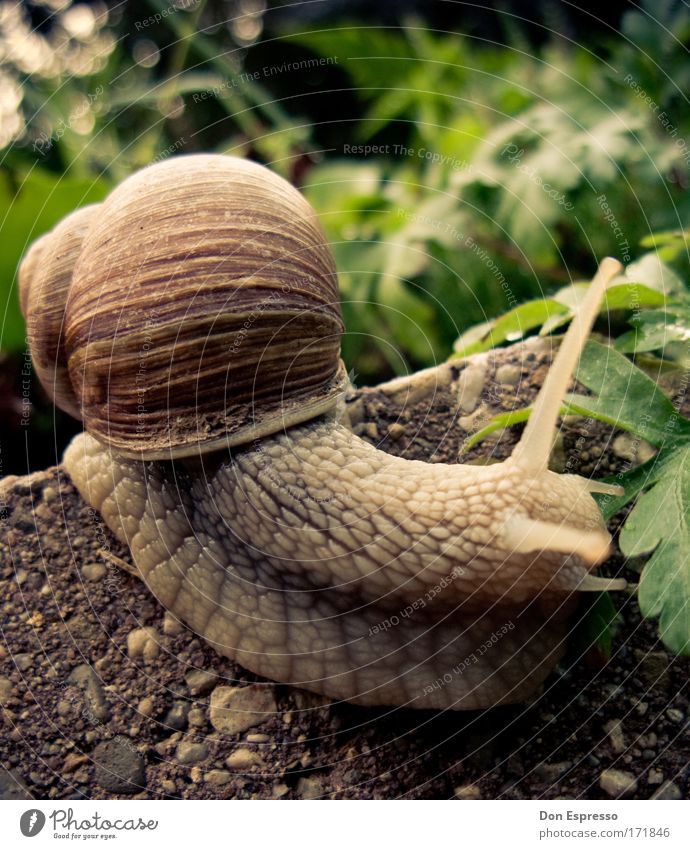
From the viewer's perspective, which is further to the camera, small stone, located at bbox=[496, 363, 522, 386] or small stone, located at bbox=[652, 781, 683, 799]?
small stone, located at bbox=[496, 363, 522, 386]

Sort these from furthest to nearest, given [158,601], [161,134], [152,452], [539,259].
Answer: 1. [161,134]
2. [539,259]
3. [158,601]
4. [152,452]

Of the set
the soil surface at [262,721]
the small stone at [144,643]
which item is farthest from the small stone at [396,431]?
the small stone at [144,643]

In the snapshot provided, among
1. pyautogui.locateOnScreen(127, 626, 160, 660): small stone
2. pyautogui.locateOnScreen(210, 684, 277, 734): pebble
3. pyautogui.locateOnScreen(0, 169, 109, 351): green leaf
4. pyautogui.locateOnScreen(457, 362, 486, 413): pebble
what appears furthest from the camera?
pyautogui.locateOnScreen(0, 169, 109, 351): green leaf

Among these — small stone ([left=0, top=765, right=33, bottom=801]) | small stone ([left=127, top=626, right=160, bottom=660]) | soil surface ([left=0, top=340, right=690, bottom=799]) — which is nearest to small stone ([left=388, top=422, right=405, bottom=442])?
soil surface ([left=0, top=340, right=690, bottom=799])

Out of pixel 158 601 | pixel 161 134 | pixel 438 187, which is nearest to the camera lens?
pixel 158 601

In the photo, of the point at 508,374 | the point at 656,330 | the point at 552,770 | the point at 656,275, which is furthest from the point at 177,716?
the point at 656,275

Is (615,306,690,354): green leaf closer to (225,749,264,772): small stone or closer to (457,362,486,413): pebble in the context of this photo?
(457,362,486,413): pebble

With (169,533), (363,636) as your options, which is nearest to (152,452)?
(169,533)

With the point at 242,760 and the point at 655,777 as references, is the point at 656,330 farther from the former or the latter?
the point at 242,760
